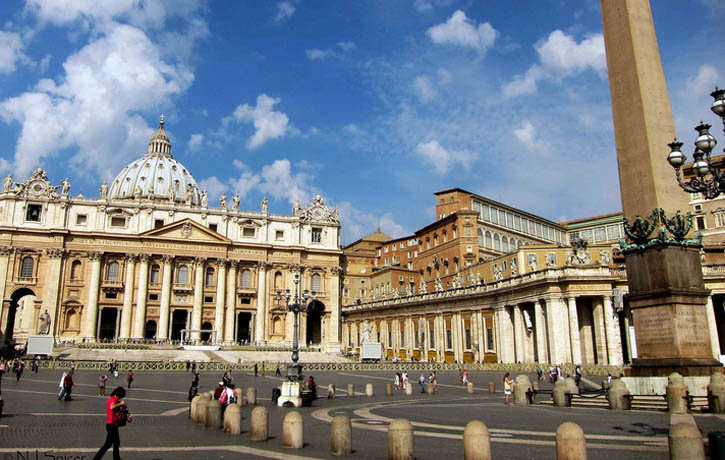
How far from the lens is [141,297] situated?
62.8m

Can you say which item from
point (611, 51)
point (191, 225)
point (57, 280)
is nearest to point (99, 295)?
point (57, 280)

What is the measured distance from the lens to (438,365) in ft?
135

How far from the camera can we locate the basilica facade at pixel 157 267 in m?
60.5

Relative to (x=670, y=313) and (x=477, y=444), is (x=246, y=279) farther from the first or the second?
(x=477, y=444)

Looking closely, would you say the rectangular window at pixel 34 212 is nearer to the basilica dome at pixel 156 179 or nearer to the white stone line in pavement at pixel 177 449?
the basilica dome at pixel 156 179

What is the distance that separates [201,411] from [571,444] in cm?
929

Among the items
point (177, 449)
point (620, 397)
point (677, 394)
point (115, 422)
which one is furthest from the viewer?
point (620, 397)

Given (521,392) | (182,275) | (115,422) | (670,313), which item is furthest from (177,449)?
(182,275)

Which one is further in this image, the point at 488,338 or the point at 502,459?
the point at 488,338

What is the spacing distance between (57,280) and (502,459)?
203 feet

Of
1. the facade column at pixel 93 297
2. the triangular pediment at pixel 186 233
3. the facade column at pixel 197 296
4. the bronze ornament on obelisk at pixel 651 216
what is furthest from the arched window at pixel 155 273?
the bronze ornament on obelisk at pixel 651 216

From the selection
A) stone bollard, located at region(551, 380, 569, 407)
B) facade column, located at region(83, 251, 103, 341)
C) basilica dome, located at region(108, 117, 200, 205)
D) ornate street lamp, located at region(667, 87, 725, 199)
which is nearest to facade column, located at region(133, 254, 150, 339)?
facade column, located at region(83, 251, 103, 341)

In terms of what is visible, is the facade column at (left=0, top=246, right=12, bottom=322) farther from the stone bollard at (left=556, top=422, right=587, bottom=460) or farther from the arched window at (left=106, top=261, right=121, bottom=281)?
the stone bollard at (left=556, top=422, right=587, bottom=460)

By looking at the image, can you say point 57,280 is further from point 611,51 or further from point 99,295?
point 611,51
